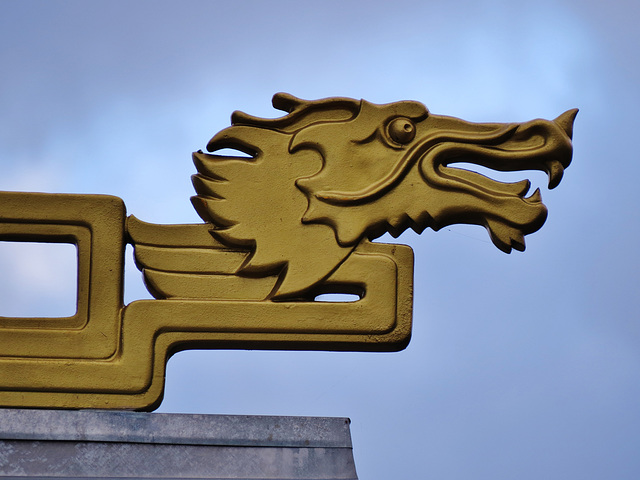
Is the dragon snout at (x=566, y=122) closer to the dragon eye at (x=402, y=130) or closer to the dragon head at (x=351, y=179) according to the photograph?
the dragon head at (x=351, y=179)

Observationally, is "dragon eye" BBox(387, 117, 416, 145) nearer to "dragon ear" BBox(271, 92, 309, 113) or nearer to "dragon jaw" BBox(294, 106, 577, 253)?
"dragon jaw" BBox(294, 106, 577, 253)

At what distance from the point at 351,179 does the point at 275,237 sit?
225 mm

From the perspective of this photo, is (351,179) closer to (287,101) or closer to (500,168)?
(287,101)

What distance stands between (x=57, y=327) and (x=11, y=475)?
34cm

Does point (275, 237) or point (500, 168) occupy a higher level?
point (500, 168)

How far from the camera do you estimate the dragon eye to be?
2369mm

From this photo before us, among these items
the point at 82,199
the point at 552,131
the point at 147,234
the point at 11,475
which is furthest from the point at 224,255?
the point at 552,131

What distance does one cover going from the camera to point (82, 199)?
2299 mm

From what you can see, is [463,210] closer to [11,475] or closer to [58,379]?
[58,379]

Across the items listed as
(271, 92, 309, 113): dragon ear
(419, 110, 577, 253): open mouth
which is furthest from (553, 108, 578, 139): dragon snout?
(271, 92, 309, 113): dragon ear

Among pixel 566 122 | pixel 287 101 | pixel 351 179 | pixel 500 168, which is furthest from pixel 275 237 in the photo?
pixel 566 122

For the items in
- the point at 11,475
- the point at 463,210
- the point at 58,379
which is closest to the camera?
the point at 11,475

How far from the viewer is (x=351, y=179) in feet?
7.72

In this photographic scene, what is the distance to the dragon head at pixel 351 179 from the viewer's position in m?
2.30
